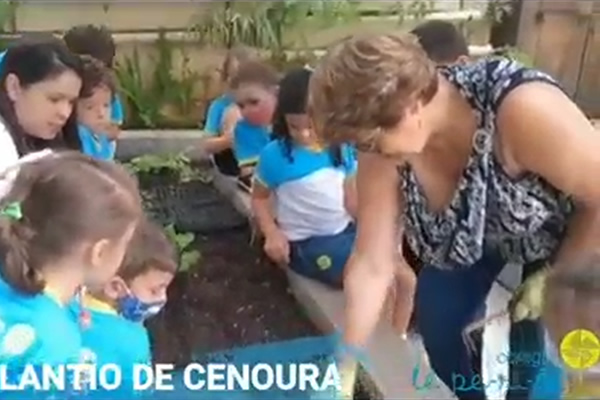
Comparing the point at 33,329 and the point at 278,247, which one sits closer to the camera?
→ the point at 33,329

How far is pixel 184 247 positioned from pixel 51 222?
0.57 m

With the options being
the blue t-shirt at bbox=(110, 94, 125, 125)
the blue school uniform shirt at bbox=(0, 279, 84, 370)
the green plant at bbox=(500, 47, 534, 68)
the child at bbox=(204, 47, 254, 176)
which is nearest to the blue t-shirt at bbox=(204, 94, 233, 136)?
the child at bbox=(204, 47, 254, 176)

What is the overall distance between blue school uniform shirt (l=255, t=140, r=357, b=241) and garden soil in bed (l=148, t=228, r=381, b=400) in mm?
71

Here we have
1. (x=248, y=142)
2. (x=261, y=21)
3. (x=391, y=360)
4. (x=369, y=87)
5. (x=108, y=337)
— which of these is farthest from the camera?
(x=248, y=142)

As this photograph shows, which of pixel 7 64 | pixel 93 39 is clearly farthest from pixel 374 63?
pixel 93 39

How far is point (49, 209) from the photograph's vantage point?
0.96 meters

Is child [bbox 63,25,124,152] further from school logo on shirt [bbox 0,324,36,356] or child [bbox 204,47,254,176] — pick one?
school logo on shirt [bbox 0,324,36,356]

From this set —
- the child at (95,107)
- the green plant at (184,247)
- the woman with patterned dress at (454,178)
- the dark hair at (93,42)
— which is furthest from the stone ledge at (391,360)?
the dark hair at (93,42)

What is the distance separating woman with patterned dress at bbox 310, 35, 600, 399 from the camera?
876 millimetres

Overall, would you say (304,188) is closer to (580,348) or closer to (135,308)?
(135,308)

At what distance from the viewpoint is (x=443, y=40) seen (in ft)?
4.35

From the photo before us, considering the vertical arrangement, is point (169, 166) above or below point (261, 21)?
below

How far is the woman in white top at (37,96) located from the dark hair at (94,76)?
0.10m

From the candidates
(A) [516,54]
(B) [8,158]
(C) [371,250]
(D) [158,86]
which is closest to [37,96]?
(B) [8,158]
